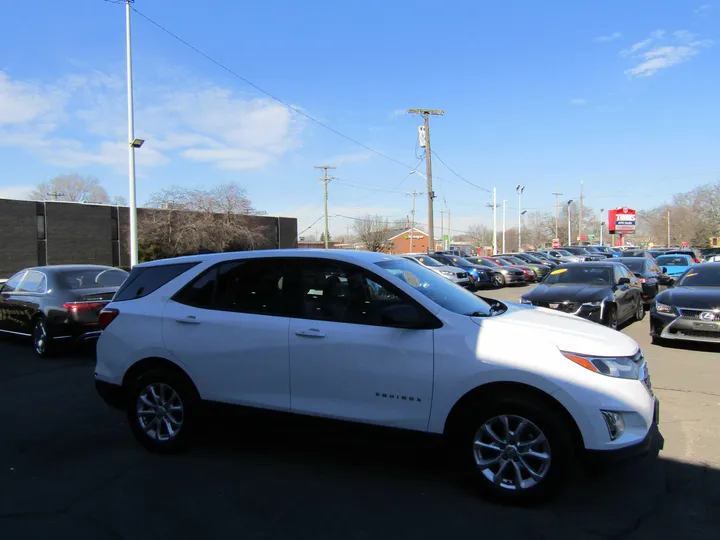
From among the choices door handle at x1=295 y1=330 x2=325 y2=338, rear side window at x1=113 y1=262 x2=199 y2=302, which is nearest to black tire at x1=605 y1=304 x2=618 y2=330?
door handle at x1=295 y1=330 x2=325 y2=338

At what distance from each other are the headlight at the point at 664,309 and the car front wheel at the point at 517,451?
253 inches

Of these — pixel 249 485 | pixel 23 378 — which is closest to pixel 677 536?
pixel 249 485

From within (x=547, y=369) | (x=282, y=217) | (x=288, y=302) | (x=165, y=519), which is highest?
(x=282, y=217)

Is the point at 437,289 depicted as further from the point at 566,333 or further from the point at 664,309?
the point at 664,309

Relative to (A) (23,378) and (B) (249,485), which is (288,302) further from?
(A) (23,378)

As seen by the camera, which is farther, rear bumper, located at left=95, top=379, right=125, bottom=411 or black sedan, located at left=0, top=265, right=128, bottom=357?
black sedan, located at left=0, top=265, right=128, bottom=357

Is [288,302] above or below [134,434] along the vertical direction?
above

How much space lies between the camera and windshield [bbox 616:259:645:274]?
1480cm

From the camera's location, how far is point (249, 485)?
12.6 ft

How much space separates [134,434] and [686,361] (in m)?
7.80

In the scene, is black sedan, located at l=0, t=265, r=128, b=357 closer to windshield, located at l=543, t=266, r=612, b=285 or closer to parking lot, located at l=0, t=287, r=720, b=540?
parking lot, located at l=0, t=287, r=720, b=540

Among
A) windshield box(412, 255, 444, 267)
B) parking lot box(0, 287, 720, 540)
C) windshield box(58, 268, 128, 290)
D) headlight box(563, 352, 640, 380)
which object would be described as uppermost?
windshield box(412, 255, 444, 267)

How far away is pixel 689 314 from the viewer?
8297 millimetres

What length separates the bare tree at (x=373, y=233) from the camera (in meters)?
59.2
